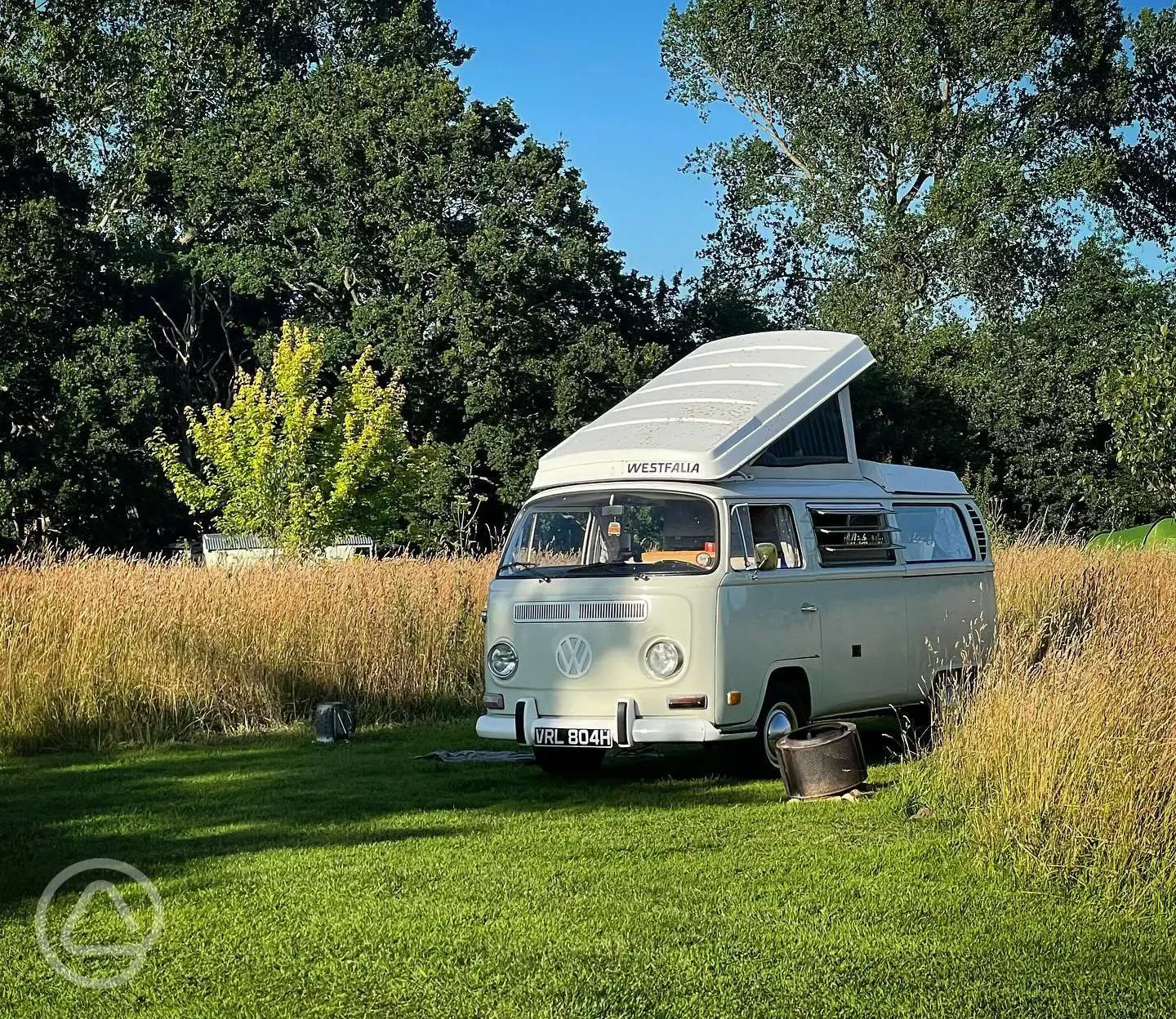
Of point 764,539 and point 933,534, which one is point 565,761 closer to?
point 764,539

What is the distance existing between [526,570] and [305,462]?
780 inches

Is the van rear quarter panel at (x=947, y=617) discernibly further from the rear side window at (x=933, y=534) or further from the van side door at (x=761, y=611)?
the van side door at (x=761, y=611)

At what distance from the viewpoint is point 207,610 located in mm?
16734

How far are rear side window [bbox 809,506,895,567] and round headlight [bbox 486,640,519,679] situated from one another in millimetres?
2643

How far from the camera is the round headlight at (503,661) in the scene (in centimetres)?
1220

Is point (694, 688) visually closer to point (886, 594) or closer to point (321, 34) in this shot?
point (886, 594)

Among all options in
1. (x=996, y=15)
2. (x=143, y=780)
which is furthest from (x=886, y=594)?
(x=996, y=15)

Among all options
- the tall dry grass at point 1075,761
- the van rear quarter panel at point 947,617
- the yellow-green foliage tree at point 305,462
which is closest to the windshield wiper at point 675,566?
the tall dry grass at point 1075,761

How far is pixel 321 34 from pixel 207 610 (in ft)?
144

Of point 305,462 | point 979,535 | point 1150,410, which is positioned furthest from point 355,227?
point 979,535

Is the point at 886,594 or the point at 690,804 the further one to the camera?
the point at 886,594

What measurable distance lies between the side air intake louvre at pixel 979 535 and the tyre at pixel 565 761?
451 cm

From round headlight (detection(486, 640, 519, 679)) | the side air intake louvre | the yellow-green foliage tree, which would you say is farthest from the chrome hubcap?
the yellow-green foliage tree

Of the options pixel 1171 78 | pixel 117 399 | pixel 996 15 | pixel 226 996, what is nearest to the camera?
pixel 226 996
